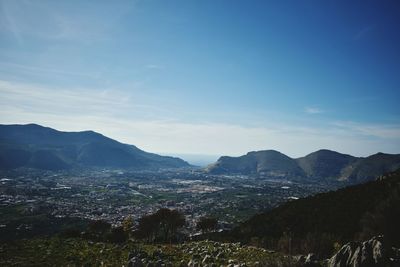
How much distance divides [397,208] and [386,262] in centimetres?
4274

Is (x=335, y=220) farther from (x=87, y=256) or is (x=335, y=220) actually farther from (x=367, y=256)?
(x=87, y=256)

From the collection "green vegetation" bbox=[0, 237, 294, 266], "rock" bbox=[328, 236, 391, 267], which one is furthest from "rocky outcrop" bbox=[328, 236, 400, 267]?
→ "green vegetation" bbox=[0, 237, 294, 266]

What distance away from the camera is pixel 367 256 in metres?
21.8

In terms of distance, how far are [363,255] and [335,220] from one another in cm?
6427

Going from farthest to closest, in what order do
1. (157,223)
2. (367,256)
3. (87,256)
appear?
1. (157,223)
2. (87,256)
3. (367,256)

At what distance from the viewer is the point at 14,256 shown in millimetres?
35562

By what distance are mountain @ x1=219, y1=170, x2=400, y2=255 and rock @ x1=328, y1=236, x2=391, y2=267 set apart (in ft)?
94.8

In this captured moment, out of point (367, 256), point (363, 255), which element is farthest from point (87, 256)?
point (367, 256)

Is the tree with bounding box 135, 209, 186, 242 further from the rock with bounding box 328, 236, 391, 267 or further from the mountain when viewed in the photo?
the rock with bounding box 328, 236, 391, 267

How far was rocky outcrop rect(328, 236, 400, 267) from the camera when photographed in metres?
21.5

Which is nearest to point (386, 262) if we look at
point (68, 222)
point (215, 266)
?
point (215, 266)

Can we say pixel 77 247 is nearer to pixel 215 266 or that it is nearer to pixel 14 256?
pixel 14 256

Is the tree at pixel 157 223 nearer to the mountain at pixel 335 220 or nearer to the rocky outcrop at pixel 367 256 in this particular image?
the mountain at pixel 335 220

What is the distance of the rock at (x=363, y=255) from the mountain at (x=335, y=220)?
28.9 meters
